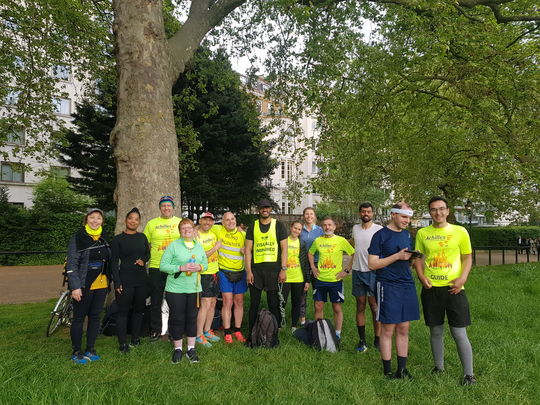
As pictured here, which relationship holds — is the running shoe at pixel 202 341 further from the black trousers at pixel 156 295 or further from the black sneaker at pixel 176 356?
the black sneaker at pixel 176 356

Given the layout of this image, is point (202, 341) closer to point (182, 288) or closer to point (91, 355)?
point (182, 288)

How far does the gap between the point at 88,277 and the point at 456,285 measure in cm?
425

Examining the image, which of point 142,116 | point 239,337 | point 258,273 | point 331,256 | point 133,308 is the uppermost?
point 142,116

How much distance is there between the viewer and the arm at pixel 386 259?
14.1 feet

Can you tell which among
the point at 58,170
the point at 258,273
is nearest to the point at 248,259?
the point at 258,273

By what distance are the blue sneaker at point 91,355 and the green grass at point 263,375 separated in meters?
0.11

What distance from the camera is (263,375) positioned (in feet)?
14.6

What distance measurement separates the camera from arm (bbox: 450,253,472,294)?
14.1 ft

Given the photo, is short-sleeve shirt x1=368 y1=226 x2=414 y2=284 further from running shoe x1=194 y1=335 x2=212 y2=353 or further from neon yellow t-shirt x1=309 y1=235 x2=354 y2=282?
running shoe x1=194 y1=335 x2=212 y2=353

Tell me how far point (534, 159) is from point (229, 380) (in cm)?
1302

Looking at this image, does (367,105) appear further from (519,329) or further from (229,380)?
(229,380)

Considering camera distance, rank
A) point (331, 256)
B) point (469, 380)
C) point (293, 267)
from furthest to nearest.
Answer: point (293, 267) < point (331, 256) < point (469, 380)

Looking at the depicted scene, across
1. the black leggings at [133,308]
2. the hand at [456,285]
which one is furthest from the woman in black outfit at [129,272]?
the hand at [456,285]

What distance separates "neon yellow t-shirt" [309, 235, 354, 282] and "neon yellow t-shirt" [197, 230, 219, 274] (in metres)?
1.57
